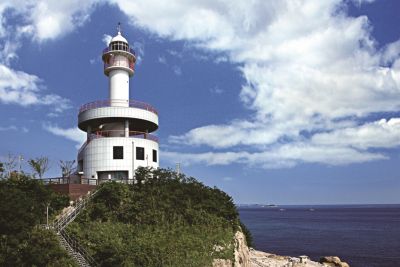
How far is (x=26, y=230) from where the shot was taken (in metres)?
22.3

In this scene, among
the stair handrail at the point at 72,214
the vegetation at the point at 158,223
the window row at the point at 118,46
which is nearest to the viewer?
the vegetation at the point at 158,223

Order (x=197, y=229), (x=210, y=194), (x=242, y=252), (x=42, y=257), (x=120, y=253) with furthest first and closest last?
(x=210, y=194) < (x=242, y=252) < (x=197, y=229) < (x=120, y=253) < (x=42, y=257)

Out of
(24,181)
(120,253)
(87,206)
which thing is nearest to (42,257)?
(120,253)

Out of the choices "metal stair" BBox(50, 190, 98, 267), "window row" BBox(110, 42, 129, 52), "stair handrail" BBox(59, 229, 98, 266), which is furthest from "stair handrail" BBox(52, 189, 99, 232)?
"window row" BBox(110, 42, 129, 52)

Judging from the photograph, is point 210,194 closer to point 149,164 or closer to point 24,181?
point 149,164

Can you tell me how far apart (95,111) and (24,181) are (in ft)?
36.0

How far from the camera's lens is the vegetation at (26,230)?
1970cm

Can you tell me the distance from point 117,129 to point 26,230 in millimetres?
17260

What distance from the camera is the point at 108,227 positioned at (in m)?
25.4

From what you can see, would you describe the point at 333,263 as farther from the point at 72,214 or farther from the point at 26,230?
the point at 26,230

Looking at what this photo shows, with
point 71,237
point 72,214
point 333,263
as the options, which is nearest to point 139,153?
point 72,214

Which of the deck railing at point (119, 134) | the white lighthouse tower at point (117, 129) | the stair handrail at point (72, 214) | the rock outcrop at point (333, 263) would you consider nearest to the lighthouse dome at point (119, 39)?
the white lighthouse tower at point (117, 129)

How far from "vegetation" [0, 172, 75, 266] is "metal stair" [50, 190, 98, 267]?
959mm

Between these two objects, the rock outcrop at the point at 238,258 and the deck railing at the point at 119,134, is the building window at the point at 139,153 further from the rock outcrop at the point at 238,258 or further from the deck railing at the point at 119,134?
the rock outcrop at the point at 238,258
